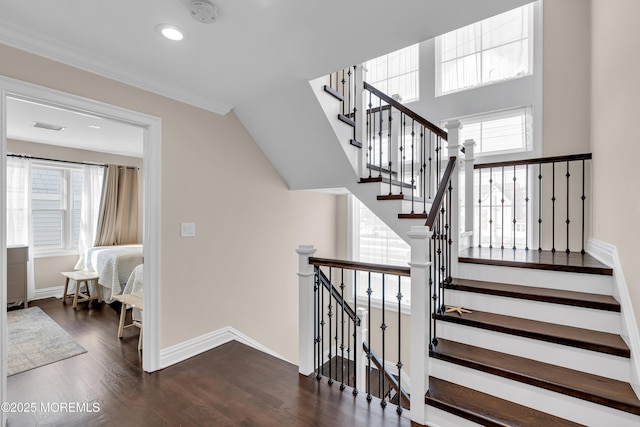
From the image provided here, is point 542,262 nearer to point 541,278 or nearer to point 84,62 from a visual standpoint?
point 541,278

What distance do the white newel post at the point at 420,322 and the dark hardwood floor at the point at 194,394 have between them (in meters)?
0.15

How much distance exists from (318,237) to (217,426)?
3107mm

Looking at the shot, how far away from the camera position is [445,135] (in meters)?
2.95

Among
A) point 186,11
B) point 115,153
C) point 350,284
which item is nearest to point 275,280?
point 350,284

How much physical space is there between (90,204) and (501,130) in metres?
6.77

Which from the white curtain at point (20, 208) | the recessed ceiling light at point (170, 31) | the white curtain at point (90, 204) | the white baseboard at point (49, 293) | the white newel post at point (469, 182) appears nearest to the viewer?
the recessed ceiling light at point (170, 31)

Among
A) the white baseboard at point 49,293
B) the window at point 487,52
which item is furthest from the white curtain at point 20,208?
the window at point 487,52

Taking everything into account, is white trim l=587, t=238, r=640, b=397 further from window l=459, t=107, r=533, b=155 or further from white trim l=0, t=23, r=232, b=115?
white trim l=0, t=23, r=232, b=115

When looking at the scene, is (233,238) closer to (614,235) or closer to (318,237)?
(318,237)

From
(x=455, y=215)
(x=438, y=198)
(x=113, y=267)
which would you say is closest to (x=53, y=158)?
(x=113, y=267)

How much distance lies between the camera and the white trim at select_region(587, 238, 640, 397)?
1.58 metres

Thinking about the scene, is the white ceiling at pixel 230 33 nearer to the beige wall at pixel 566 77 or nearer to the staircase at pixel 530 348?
the staircase at pixel 530 348

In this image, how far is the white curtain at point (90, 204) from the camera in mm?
5543

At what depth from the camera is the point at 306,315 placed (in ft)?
8.27
